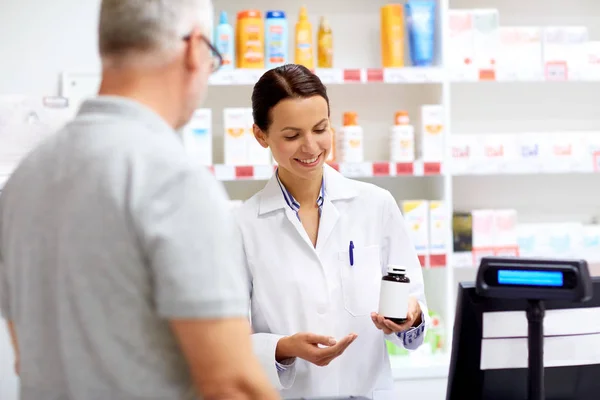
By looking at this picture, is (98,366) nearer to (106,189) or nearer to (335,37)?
(106,189)

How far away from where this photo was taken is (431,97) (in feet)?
11.9

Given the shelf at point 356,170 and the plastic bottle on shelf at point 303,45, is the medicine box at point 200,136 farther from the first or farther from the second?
the plastic bottle on shelf at point 303,45

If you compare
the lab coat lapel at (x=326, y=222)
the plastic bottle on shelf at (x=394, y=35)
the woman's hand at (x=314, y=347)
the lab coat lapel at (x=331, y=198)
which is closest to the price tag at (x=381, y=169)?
the plastic bottle on shelf at (x=394, y=35)

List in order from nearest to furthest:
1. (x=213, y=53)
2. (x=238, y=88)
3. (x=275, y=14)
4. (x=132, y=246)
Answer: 1. (x=132, y=246)
2. (x=213, y=53)
3. (x=275, y=14)
4. (x=238, y=88)

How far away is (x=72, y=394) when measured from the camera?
92cm

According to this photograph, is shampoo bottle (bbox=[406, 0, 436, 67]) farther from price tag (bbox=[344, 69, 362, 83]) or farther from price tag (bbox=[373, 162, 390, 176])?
price tag (bbox=[373, 162, 390, 176])

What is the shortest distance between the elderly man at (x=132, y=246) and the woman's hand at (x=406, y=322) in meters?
0.86

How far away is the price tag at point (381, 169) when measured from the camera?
3.27m

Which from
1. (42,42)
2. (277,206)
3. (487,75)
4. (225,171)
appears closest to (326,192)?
(277,206)

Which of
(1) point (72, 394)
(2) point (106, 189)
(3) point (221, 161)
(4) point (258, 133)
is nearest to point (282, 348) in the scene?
(4) point (258, 133)

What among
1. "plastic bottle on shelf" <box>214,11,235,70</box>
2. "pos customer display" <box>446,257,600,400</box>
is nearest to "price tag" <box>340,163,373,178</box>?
"plastic bottle on shelf" <box>214,11,235,70</box>

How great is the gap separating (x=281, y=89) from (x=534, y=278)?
3.36 ft

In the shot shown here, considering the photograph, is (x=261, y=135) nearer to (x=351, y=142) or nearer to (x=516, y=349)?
(x=516, y=349)

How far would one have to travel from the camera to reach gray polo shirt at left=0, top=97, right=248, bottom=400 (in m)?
0.85
